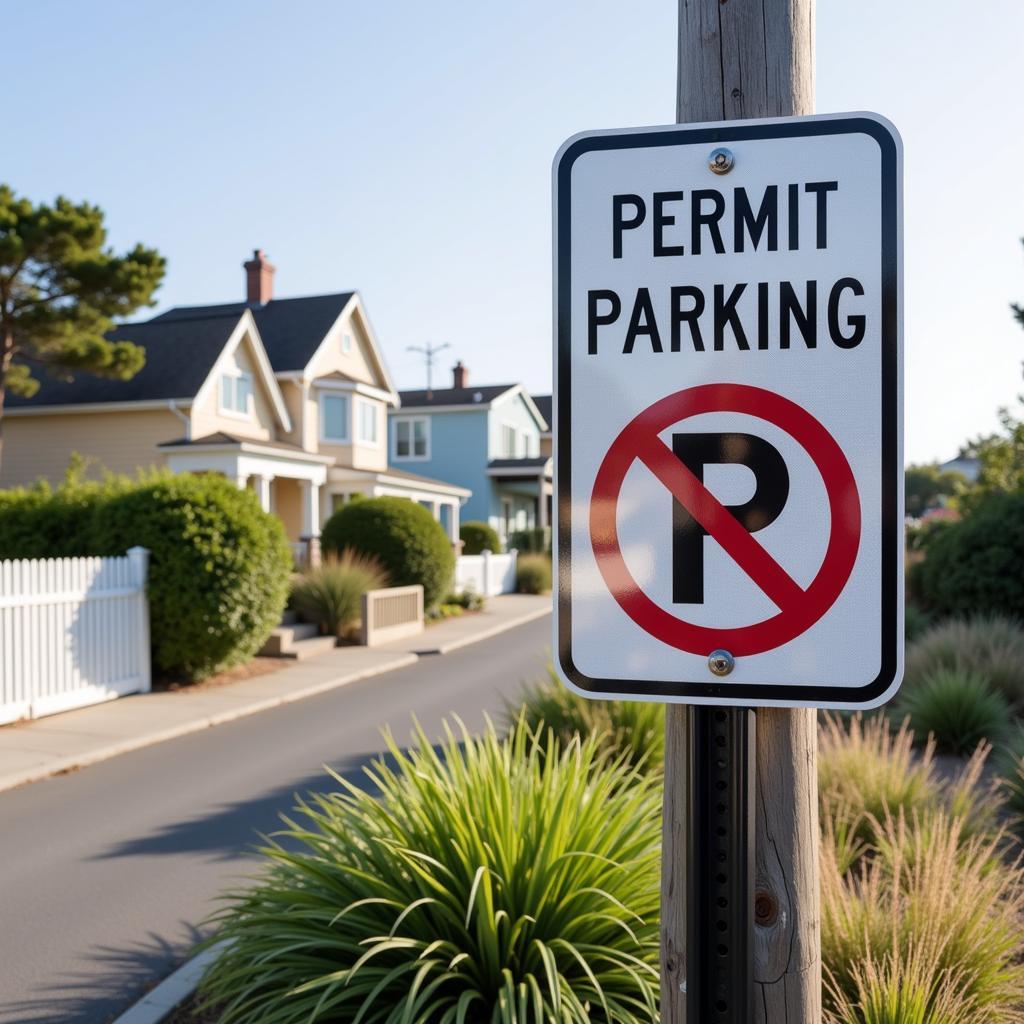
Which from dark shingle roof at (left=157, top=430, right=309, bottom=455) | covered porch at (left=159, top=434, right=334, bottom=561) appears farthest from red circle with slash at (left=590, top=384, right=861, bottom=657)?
dark shingle roof at (left=157, top=430, right=309, bottom=455)

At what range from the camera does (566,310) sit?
1712mm

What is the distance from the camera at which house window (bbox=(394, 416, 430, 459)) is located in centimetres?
4406

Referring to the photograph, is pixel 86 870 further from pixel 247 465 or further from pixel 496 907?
pixel 247 465

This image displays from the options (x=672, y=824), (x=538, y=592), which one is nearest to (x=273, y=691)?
(x=672, y=824)

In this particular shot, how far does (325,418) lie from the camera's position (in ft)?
103

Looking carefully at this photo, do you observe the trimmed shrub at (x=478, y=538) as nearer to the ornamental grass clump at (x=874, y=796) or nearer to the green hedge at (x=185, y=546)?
the green hedge at (x=185, y=546)

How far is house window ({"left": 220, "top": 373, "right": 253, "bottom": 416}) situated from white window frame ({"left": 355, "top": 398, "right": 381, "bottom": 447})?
4788 millimetres

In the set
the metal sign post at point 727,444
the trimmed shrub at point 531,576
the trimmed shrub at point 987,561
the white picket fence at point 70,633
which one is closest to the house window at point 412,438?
the trimmed shrub at point 531,576

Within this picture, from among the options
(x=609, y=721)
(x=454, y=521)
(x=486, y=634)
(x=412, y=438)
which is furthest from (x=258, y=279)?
(x=609, y=721)

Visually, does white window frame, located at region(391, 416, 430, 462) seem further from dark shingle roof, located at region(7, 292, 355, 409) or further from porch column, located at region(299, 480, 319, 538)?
porch column, located at region(299, 480, 319, 538)

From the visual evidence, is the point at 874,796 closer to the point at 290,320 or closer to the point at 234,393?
the point at 234,393

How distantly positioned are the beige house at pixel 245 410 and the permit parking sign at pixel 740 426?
20888mm

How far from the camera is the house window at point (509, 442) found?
45.2m

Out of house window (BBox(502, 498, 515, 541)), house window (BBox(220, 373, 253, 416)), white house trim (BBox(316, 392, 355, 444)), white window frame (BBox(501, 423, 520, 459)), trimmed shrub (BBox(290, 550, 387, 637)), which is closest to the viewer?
trimmed shrub (BBox(290, 550, 387, 637))
